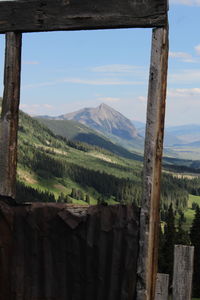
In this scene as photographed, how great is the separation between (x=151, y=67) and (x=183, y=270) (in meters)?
2.59

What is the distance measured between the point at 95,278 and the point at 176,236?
72.2 meters

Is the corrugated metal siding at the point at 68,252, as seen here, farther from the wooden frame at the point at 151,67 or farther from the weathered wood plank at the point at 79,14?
the weathered wood plank at the point at 79,14

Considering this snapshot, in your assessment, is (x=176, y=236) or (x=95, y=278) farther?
(x=176, y=236)

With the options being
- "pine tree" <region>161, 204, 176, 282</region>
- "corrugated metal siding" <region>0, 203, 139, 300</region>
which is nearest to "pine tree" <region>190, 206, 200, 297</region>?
"pine tree" <region>161, 204, 176, 282</region>

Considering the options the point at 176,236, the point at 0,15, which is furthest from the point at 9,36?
the point at 176,236

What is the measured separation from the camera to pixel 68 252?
5.37 m

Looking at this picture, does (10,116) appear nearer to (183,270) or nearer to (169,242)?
(183,270)

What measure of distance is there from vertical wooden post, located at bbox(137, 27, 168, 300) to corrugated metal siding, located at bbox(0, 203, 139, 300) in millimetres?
133

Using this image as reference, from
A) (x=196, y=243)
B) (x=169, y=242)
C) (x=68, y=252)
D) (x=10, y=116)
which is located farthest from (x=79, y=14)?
(x=169, y=242)

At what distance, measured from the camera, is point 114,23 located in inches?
202

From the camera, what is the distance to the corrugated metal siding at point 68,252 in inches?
204

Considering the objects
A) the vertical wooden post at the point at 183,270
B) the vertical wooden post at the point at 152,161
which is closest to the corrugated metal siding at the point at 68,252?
the vertical wooden post at the point at 152,161

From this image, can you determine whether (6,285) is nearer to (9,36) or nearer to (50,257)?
(50,257)

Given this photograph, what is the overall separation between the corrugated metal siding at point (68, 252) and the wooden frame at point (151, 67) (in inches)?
7.7
